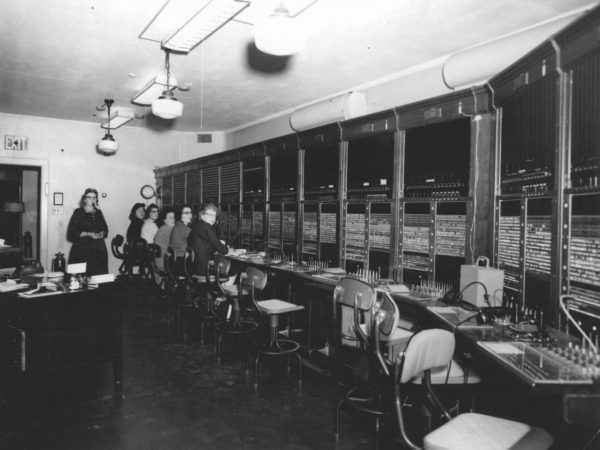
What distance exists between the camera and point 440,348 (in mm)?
2266

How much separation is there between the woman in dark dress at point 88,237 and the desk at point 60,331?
4.17 metres

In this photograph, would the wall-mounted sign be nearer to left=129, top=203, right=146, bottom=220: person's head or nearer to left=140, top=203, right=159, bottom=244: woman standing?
left=129, top=203, right=146, bottom=220: person's head

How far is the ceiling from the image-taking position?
3.86 meters

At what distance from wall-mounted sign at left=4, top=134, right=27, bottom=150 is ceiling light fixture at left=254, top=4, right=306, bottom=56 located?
781cm

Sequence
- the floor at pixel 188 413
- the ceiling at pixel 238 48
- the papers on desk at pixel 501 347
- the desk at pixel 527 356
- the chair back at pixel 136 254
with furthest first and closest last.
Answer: the chair back at pixel 136 254
the ceiling at pixel 238 48
the floor at pixel 188 413
the papers on desk at pixel 501 347
the desk at pixel 527 356

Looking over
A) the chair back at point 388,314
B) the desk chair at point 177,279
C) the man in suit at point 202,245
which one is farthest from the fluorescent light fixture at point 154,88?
the chair back at point 388,314

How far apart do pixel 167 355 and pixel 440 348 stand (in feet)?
11.3

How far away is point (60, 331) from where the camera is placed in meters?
3.60

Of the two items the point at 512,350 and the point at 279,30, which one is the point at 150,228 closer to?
the point at 279,30

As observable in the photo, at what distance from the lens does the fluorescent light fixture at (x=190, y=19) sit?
3.33 metres

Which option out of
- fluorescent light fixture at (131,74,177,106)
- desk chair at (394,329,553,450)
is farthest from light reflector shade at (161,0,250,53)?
desk chair at (394,329,553,450)

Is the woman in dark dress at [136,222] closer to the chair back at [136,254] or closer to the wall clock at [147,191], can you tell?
the chair back at [136,254]


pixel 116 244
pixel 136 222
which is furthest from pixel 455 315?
pixel 116 244

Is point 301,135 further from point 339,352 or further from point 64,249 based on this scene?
point 64,249
